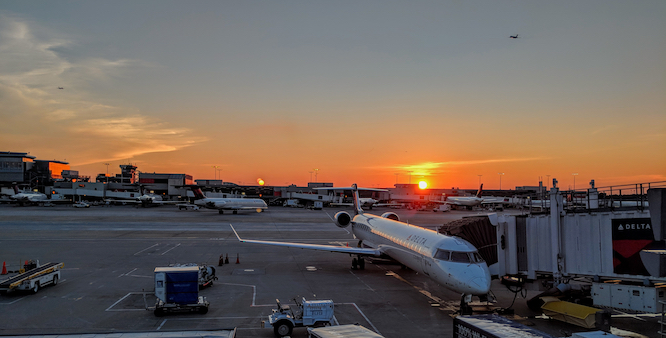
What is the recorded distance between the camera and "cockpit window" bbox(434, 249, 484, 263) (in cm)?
2005

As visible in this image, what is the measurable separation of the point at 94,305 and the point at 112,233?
36.7 m

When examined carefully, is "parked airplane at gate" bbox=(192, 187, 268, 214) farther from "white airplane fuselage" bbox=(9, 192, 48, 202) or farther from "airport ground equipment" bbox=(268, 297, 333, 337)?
"airport ground equipment" bbox=(268, 297, 333, 337)

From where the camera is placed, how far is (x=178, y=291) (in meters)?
20.4

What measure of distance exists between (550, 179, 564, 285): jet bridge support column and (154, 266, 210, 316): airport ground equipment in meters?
17.1

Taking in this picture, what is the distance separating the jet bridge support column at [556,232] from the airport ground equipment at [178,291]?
1706 centimetres

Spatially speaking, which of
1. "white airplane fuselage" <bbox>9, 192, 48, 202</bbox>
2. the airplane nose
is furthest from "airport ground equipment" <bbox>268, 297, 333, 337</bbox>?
"white airplane fuselage" <bbox>9, 192, 48, 202</bbox>

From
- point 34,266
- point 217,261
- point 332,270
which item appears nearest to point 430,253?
point 332,270

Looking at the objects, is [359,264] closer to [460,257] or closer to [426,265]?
[426,265]

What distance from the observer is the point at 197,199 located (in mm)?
102375

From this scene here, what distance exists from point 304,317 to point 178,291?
23.0 ft

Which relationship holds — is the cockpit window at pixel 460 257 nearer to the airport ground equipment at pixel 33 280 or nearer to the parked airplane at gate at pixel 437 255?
the parked airplane at gate at pixel 437 255

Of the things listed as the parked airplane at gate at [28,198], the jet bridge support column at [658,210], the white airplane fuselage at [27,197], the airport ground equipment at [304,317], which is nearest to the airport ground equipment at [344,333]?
the airport ground equipment at [304,317]

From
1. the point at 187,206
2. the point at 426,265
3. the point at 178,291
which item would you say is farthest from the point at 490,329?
the point at 187,206

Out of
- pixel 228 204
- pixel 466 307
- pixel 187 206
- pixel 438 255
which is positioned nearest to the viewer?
pixel 466 307
